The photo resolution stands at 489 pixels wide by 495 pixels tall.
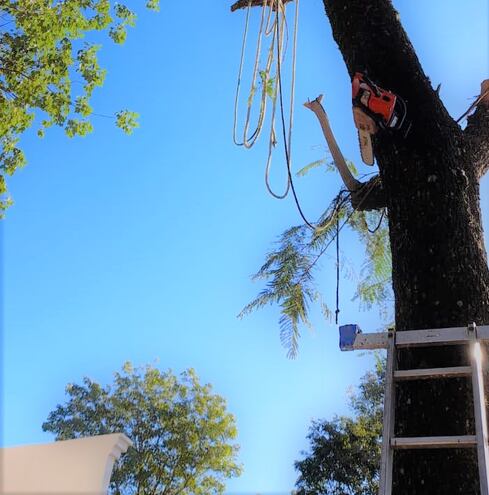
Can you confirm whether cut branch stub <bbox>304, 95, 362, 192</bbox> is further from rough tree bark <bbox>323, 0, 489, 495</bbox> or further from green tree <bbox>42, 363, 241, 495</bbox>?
green tree <bbox>42, 363, 241, 495</bbox>

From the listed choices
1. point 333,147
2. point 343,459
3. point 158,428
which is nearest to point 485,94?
point 333,147

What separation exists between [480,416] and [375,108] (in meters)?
1.47

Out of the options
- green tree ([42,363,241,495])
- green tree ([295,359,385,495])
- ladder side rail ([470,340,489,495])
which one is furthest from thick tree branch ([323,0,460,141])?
green tree ([42,363,241,495])

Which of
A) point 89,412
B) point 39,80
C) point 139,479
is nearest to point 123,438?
point 39,80

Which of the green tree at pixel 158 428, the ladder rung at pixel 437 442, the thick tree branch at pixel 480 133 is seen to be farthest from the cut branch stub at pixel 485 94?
the green tree at pixel 158 428

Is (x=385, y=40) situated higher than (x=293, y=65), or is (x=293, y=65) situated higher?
(x=293, y=65)

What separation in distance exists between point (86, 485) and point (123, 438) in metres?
0.11

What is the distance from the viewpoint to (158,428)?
56.5 ft

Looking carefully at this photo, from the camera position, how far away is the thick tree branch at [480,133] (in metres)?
2.94

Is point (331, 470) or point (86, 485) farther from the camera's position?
point (331, 470)

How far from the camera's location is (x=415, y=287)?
2.35 meters

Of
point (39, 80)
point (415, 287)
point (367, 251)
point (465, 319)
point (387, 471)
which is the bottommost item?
point (387, 471)

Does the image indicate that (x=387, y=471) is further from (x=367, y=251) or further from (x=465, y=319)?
(x=367, y=251)

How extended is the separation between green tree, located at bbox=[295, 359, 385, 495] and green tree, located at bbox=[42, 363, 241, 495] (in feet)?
16.5
